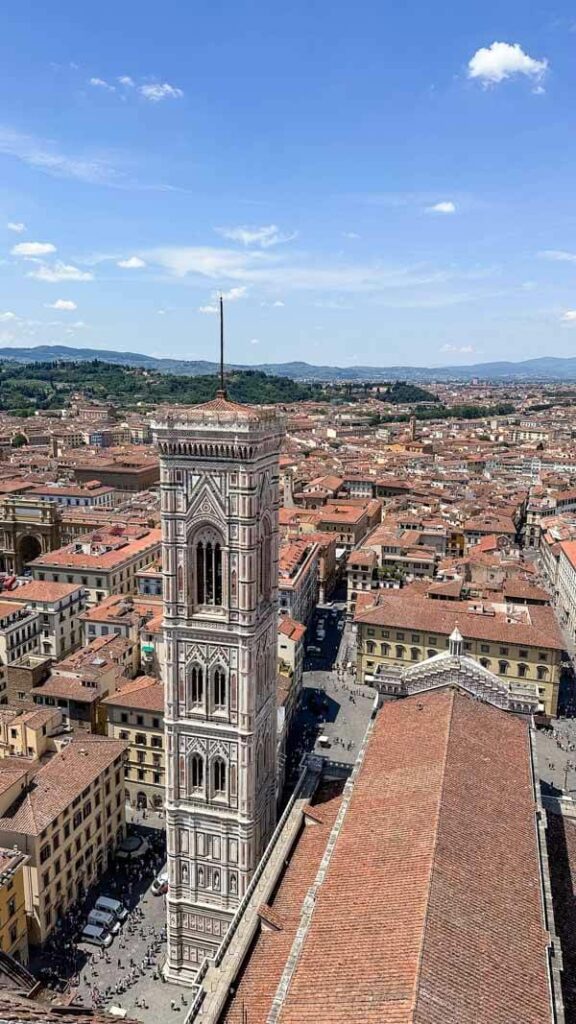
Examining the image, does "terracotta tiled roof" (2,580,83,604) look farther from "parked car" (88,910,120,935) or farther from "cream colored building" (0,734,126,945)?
"parked car" (88,910,120,935)

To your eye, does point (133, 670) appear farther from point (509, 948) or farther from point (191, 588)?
point (509, 948)

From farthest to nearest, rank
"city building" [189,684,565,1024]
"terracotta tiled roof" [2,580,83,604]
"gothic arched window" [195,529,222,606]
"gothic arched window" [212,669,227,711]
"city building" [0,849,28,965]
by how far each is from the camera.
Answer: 1. "terracotta tiled roof" [2,580,83,604]
2. "city building" [0,849,28,965]
3. "gothic arched window" [212,669,227,711]
4. "gothic arched window" [195,529,222,606]
5. "city building" [189,684,565,1024]

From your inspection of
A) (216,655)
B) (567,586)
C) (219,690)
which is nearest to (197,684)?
(219,690)

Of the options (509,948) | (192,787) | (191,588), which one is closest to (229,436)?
(191,588)

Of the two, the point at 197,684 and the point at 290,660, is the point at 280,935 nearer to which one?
the point at 197,684

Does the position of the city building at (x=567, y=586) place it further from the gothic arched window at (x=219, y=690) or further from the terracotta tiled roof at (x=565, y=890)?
the gothic arched window at (x=219, y=690)

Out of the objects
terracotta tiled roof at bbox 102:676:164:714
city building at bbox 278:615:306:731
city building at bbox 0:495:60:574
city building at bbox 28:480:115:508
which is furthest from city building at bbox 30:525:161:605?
city building at bbox 28:480:115:508
